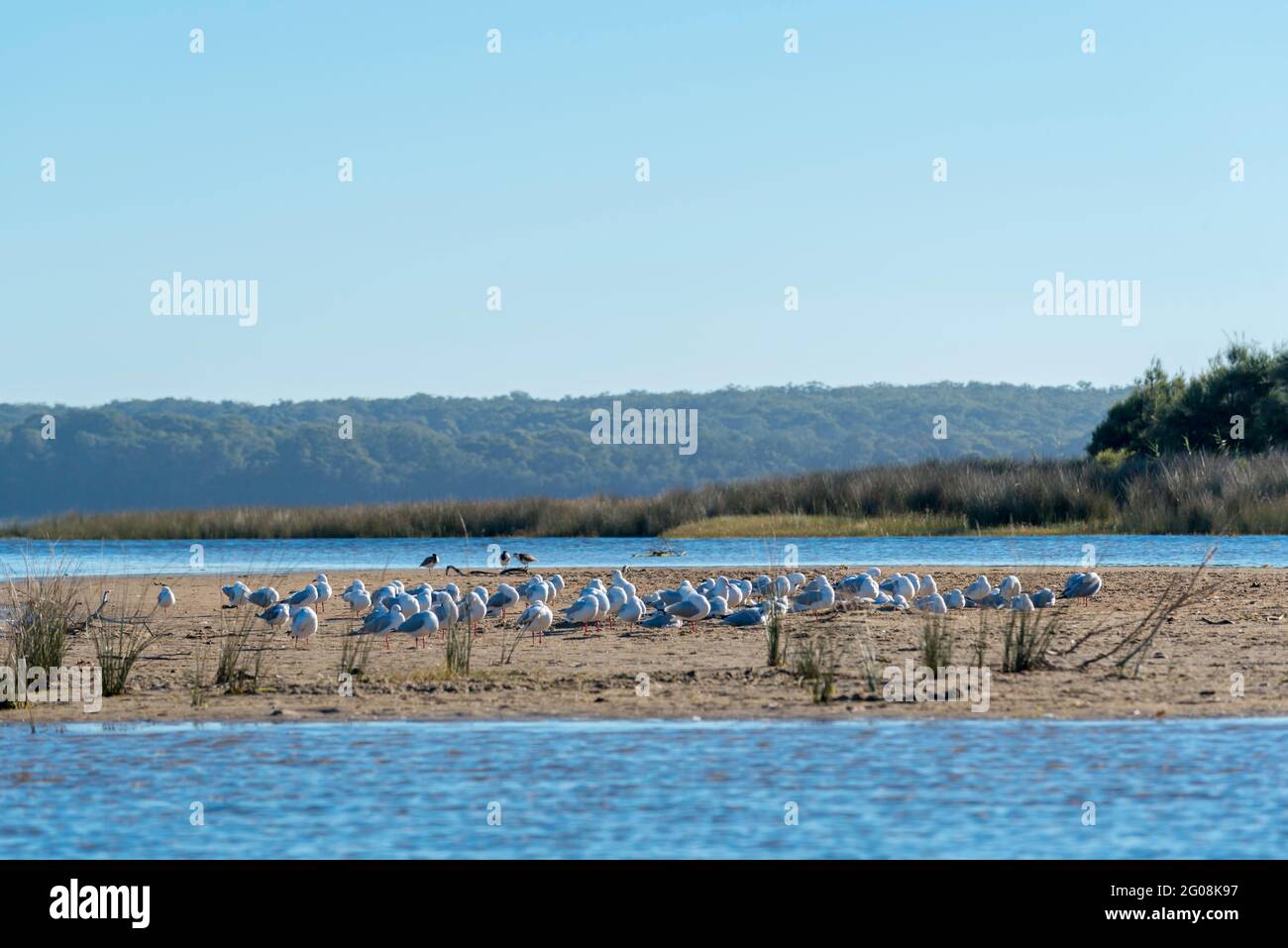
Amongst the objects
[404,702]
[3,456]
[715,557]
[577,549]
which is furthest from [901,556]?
[3,456]

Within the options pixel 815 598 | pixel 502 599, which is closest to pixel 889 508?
pixel 815 598

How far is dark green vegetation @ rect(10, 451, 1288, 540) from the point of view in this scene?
3578 cm

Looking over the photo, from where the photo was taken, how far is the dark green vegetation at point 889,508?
3578 centimetres

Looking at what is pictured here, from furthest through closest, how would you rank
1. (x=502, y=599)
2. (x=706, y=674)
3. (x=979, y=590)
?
(x=502, y=599) → (x=979, y=590) → (x=706, y=674)

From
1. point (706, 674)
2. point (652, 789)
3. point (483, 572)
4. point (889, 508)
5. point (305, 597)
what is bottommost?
point (652, 789)

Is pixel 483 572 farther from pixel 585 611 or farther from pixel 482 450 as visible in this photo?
pixel 482 450

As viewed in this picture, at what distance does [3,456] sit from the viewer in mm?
114562

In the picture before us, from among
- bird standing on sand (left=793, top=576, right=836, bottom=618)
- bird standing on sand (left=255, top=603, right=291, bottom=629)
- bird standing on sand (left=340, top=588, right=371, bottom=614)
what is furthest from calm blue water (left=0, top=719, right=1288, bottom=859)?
bird standing on sand (left=340, top=588, right=371, bottom=614)

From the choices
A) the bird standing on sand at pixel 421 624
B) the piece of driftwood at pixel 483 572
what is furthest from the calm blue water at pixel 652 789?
the piece of driftwood at pixel 483 572

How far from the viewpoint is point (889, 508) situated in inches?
1606

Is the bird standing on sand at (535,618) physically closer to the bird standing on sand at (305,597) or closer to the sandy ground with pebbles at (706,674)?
the sandy ground with pebbles at (706,674)

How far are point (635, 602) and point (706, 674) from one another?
146 inches

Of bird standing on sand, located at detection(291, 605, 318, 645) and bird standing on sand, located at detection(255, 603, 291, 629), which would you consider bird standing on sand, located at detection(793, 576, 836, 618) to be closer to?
bird standing on sand, located at detection(291, 605, 318, 645)

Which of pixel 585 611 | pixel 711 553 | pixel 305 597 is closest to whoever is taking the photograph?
pixel 585 611
